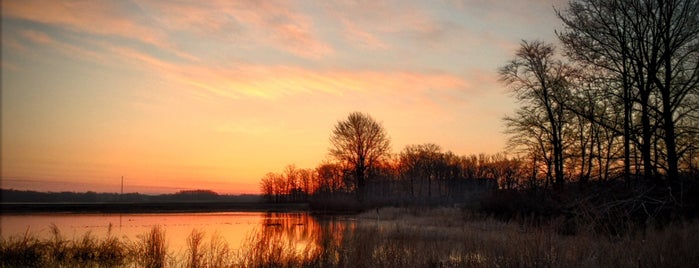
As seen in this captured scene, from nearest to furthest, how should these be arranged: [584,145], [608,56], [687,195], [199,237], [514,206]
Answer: [199,237]
[687,195]
[608,56]
[514,206]
[584,145]

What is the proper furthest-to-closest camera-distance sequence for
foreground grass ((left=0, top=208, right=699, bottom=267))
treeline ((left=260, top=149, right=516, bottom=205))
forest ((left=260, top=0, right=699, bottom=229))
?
1. treeline ((left=260, top=149, right=516, bottom=205))
2. forest ((left=260, top=0, right=699, bottom=229))
3. foreground grass ((left=0, top=208, right=699, bottom=267))

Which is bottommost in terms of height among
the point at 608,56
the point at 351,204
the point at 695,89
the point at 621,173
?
the point at 351,204

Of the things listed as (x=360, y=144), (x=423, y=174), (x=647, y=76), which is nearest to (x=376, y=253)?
(x=647, y=76)

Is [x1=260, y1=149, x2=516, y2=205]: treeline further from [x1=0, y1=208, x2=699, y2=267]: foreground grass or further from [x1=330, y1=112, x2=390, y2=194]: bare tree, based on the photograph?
[x1=0, y1=208, x2=699, y2=267]: foreground grass

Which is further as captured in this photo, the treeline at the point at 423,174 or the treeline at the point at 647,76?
the treeline at the point at 423,174

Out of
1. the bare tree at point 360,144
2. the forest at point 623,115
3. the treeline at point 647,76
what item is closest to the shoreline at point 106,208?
the bare tree at point 360,144

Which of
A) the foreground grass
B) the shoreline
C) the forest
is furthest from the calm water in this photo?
the shoreline

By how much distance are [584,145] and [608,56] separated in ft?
52.5

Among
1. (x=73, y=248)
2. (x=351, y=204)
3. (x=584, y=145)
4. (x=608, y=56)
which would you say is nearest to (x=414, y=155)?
(x=351, y=204)

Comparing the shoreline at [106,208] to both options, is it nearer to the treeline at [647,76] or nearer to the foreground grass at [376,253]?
the foreground grass at [376,253]

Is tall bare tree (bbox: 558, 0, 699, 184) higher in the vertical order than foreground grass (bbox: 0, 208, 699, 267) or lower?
higher

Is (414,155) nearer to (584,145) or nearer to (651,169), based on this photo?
(584,145)

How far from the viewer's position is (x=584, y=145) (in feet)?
121

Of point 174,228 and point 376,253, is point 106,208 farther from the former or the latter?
point 376,253
